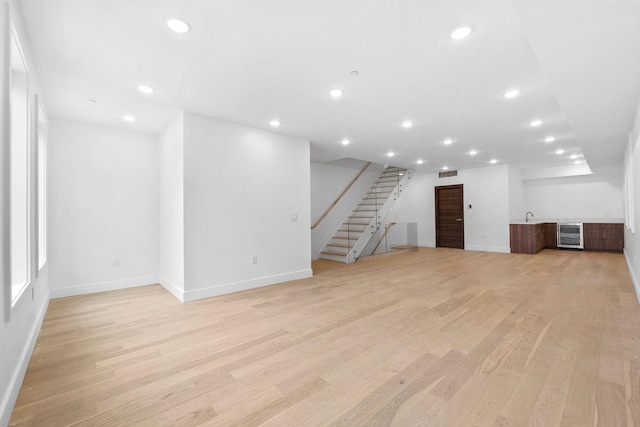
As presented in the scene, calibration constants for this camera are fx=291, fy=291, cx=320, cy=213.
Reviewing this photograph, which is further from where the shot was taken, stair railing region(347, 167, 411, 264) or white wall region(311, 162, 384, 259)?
white wall region(311, 162, 384, 259)

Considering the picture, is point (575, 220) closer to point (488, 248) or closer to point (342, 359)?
point (488, 248)

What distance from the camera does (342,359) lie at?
2.43 meters

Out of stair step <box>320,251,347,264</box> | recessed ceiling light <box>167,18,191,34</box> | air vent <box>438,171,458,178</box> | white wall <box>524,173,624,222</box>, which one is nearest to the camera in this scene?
recessed ceiling light <box>167,18,191,34</box>

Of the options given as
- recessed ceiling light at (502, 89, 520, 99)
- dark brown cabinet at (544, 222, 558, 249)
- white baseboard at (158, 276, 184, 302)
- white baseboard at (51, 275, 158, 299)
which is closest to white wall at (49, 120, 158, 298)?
white baseboard at (51, 275, 158, 299)

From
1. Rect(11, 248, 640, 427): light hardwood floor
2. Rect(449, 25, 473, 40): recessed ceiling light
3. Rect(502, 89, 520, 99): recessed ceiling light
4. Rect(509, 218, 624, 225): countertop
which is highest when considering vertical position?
Rect(502, 89, 520, 99): recessed ceiling light

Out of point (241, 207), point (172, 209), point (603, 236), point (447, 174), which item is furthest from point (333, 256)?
point (603, 236)

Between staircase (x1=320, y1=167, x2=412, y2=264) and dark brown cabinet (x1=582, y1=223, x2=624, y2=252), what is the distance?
5676 mm

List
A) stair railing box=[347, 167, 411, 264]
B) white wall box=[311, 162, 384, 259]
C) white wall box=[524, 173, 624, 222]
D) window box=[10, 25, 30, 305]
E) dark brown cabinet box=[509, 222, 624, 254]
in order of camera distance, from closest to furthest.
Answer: window box=[10, 25, 30, 305] → stair railing box=[347, 167, 411, 264] → white wall box=[311, 162, 384, 259] → dark brown cabinet box=[509, 222, 624, 254] → white wall box=[524, 173, 624, 222]

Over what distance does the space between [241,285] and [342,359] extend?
269 cm

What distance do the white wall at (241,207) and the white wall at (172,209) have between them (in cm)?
13

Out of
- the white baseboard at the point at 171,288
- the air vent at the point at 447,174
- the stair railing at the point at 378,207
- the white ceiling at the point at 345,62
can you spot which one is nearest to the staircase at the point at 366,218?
the stair railing at the point at 378,207

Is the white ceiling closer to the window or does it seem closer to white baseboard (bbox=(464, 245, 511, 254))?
the window

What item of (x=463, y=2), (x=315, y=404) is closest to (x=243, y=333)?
(x=315, y=404)

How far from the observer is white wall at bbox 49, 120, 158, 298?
173 inches
